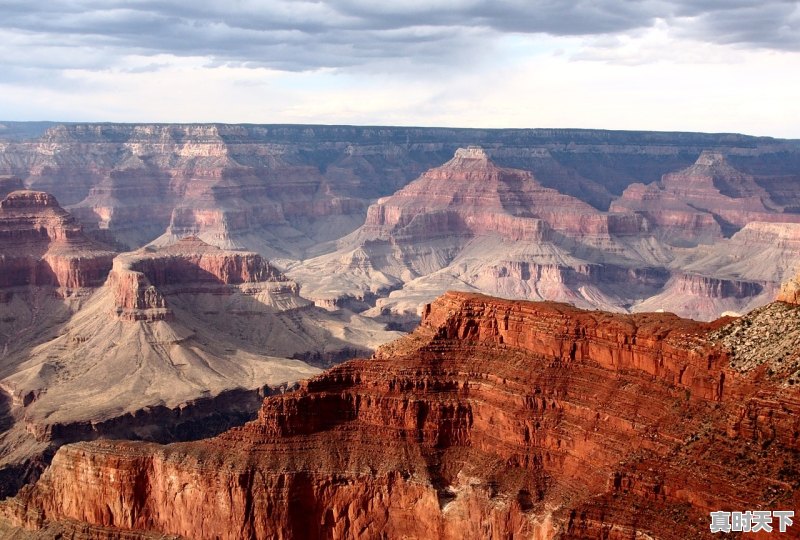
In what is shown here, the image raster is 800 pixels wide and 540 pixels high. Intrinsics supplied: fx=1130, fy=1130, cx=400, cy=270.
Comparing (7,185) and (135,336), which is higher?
(7,185)

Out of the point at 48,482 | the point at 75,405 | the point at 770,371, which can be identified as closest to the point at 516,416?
the point at 770,371

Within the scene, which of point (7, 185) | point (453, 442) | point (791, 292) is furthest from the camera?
point (7, 185)

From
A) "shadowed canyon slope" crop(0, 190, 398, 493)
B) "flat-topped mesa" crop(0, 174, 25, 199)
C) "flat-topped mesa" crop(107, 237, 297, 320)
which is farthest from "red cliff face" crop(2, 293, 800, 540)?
"flat-topped mesa" crop(0, 174, 25, 199)

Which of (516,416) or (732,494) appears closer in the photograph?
(732,494)

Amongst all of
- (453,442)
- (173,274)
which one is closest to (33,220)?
(173,274)

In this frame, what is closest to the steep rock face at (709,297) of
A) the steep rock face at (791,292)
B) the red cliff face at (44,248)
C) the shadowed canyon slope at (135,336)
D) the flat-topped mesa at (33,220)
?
the shadowed canyon slope at (135,336)

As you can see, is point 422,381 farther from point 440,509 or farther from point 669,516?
point 669,516

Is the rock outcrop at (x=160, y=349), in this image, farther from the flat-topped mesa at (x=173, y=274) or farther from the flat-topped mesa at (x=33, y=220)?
the flat-topped mesa at (x=33, y=220)

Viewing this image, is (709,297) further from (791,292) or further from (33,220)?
(791,292)
